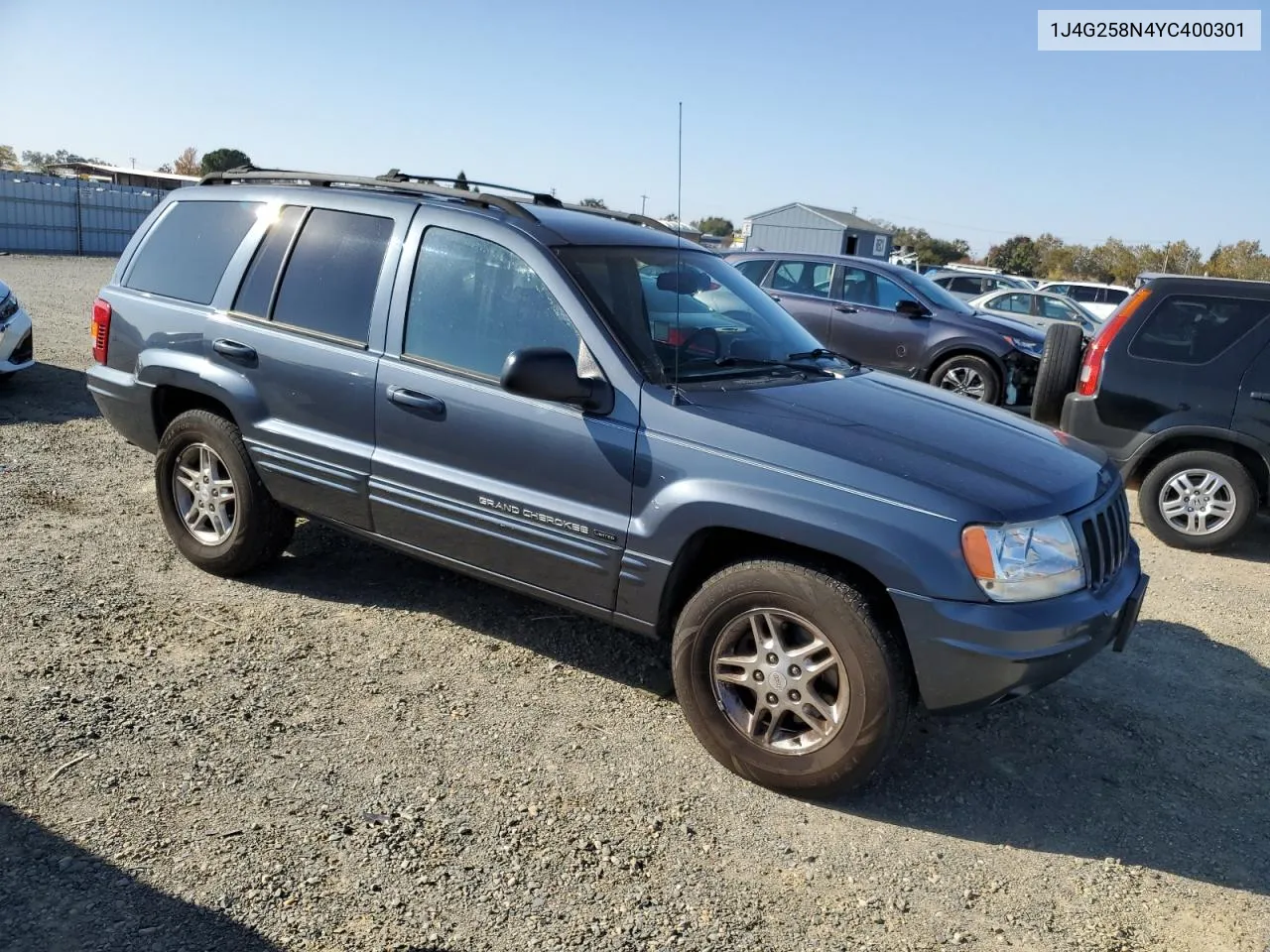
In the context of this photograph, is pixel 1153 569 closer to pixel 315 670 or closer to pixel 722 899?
pixel 722 899

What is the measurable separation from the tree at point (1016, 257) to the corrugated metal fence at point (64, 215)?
50128mm

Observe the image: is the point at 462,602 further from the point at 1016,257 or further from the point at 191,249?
the point at 1016,257

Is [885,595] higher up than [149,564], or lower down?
higher up

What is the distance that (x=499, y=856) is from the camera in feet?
10.1

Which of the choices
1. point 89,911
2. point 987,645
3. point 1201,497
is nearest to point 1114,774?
point 987,645

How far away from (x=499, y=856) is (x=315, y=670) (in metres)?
1.46

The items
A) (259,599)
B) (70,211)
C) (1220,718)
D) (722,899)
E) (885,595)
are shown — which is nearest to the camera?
(722,899)

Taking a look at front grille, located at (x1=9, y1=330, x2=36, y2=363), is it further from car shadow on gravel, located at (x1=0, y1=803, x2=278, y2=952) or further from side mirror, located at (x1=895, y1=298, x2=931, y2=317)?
side mirror, located at (x1=895, y1=298, x2=931, y2=317)

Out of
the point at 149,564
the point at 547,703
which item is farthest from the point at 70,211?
the point at 547,703

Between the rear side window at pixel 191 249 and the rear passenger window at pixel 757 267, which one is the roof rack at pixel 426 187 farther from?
the rear passenger window at pixel 757 267

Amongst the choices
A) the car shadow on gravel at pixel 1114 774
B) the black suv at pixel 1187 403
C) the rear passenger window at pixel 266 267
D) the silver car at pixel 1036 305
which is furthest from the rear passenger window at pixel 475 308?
the silver car at pixel 1036 305

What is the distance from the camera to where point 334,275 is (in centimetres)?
452

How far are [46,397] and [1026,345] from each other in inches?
374

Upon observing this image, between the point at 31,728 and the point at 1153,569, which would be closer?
the point at 31,728
